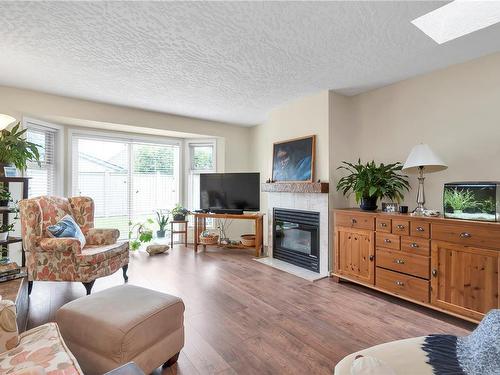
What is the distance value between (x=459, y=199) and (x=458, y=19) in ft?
4.83

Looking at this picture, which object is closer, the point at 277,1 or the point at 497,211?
the point at 277,1

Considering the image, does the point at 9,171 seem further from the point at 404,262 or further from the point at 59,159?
the point at 404,262

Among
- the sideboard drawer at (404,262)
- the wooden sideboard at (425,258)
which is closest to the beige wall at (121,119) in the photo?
the wooden sideboard at (425,258)

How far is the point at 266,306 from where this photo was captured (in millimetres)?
2506

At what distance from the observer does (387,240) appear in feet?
8.86

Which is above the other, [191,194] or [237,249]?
[191,194]

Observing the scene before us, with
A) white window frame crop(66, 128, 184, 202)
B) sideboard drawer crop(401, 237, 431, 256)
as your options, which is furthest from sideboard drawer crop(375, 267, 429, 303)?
white window frame crop(66, 128, 184, 202)

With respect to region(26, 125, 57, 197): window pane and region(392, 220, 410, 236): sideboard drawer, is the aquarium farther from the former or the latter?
region(26, 125, 57, 197): window pane

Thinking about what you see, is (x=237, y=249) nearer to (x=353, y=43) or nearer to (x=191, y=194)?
(x=191, y=194)

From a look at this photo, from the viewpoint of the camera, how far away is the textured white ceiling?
1843 millimetres

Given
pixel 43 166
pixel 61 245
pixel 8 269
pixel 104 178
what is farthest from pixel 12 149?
pixel 104 178

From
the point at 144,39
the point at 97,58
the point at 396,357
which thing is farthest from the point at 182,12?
the point at 396,357

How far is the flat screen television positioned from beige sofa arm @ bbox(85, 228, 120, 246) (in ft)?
5.75

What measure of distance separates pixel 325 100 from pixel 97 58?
263 centimetres
